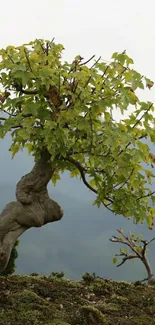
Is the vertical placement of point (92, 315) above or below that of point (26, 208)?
below

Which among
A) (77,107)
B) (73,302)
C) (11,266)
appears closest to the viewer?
(77,107)

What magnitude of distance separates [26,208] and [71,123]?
7.34 ft

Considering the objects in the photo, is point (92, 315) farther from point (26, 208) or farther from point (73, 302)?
point (26, 208)

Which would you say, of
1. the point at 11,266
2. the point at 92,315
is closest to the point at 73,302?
the point at 92,315

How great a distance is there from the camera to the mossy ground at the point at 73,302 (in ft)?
29.0

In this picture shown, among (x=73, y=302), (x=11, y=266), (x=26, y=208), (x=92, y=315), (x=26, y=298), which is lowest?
(x=92, y=315)

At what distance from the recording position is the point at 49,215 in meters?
9.41

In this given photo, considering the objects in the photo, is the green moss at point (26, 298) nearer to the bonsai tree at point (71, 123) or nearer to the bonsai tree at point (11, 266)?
the bonsai tree at point (71, 123)

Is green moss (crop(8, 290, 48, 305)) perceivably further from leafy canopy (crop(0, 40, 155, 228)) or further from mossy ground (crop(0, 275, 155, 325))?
leafy canopy (crop(0, 40, 155, 228))

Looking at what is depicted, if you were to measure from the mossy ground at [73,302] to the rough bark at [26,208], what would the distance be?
3.28 ft

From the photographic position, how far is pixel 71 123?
786 cm

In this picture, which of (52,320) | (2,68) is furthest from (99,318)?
(2,68)

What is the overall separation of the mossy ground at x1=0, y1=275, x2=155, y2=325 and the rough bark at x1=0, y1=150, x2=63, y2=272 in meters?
1.00

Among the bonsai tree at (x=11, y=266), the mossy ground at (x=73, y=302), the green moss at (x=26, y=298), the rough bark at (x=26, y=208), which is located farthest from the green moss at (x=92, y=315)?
the bonsai tree at (x=11, y=266)
